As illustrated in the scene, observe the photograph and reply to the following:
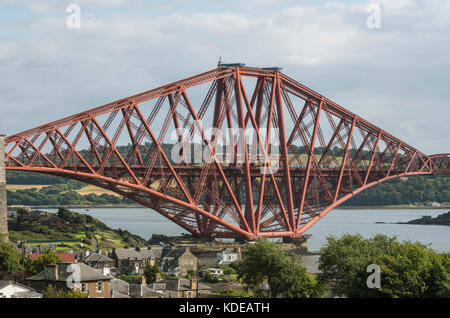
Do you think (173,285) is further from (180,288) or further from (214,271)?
(214,271)

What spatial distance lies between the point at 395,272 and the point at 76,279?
19605mm

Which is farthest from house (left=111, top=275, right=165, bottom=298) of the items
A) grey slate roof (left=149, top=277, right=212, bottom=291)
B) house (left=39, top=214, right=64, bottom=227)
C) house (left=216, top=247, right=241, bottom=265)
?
house (left=39, top=214, right=64, bottom=227)

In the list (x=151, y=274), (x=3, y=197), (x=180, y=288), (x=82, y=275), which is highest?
(x=3, y=197)

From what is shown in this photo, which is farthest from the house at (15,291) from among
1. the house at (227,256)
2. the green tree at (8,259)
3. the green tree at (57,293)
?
the house at (227,256)

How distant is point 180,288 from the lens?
6397 cm

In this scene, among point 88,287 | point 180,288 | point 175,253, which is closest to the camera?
point 88,287

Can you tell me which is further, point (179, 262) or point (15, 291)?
point (179, 262)

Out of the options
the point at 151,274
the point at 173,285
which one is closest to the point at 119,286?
the point at 173,285

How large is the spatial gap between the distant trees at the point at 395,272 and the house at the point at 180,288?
10096 millimetres

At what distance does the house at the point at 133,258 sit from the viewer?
86275 millimetres

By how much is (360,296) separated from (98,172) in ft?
126

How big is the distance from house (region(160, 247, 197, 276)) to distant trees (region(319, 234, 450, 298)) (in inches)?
1082

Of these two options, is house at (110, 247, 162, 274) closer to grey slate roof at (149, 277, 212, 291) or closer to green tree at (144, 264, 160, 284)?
green tree at (144, 264, 160, 284)
